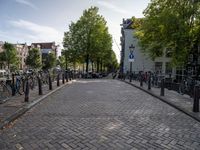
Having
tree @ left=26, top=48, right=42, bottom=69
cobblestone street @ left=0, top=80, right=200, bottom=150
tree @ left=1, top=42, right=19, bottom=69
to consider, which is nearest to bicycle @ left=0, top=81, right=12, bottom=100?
cobblestone street @ left=0, top=80, right=200, bottom=150

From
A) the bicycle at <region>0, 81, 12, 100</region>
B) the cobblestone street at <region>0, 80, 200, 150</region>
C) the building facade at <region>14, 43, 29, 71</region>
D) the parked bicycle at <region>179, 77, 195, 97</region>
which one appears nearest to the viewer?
the cobblestone street at <region>0, 80, 200, 150</region>

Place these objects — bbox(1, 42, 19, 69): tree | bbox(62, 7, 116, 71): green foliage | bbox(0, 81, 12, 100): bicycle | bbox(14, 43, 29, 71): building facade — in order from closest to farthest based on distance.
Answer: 1. bbox(0, 81, 12, 100): bicycle
2. bbox(62, 7, 116, 71): green foliage
3. bbox(1, 42, 19, 69): tree
4. bbox(14, 43, 29, 71): building facade

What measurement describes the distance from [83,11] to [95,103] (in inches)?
1462

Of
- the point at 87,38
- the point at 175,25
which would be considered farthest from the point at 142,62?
the point at 175,25

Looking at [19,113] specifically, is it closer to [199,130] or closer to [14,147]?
[14,147]

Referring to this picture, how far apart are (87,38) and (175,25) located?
2241cm

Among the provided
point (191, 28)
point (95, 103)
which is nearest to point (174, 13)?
point (191, 28)

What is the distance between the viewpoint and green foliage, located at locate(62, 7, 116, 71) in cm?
4422

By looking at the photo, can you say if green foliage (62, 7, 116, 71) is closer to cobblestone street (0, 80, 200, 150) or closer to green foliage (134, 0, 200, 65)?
green foliage (134, 0, 200, 65)

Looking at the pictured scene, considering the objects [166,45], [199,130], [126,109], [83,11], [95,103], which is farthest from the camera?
[83,11]

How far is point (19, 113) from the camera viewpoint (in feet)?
27.0

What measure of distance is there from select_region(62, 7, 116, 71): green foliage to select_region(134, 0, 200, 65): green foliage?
16.3m

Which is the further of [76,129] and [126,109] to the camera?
[126,109]

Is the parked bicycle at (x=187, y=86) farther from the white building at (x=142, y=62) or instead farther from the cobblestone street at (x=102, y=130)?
the white building at (x=142, y=62)
